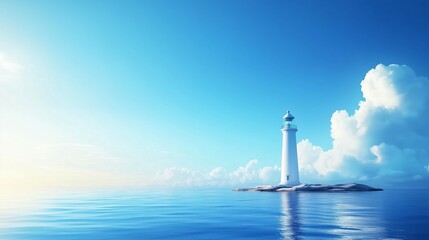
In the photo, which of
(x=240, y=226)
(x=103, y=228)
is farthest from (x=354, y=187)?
(x=103, y=228)

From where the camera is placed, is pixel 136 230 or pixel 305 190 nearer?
pixel 136 230

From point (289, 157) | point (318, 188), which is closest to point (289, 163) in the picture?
point (289, 157)

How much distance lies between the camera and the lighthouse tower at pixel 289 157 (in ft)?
287

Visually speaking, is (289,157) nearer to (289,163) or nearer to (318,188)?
(289,163)

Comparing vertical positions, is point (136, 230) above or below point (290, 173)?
below

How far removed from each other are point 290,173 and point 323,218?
56301mm

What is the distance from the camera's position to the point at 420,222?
2972 cm

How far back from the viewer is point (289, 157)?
3440 inches

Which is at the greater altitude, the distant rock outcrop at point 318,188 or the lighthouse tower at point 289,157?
A: the lighthouse tower at point 289,157

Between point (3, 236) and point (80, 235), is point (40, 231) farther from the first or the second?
point (80, 235)

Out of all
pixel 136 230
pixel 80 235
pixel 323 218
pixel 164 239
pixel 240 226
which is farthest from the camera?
pixel 323 218

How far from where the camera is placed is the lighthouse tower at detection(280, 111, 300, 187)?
87562mm

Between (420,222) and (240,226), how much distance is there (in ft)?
52.9

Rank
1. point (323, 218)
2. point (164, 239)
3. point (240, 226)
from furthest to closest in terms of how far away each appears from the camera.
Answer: point (323, 218) < point (240, 226) < point (164, 239)
